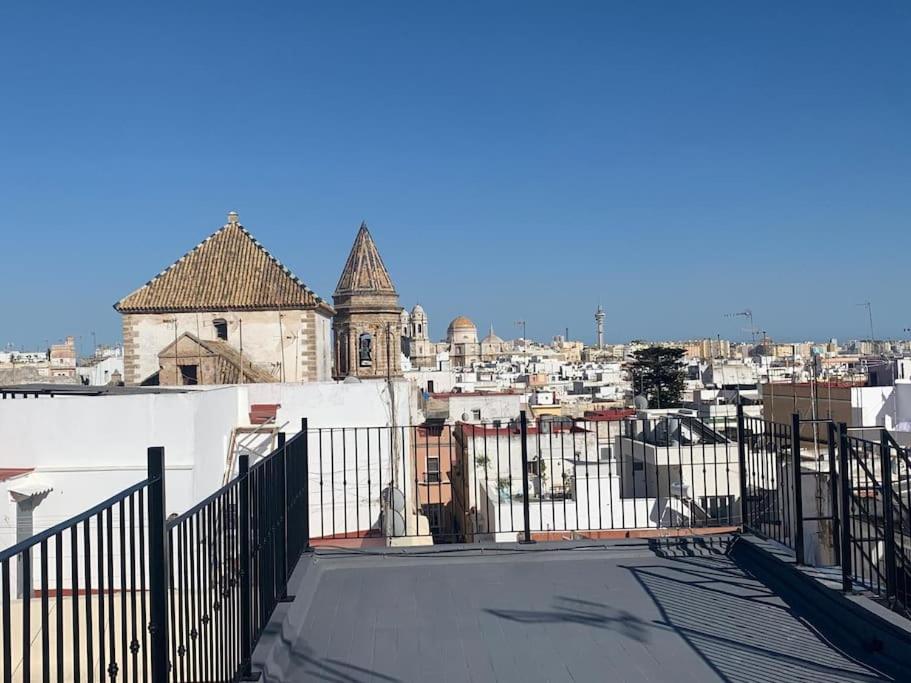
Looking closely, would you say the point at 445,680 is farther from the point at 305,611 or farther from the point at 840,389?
the point at 840,389

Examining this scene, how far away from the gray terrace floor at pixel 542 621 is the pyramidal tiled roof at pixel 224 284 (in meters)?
22.6

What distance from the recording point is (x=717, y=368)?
7944 centimetres

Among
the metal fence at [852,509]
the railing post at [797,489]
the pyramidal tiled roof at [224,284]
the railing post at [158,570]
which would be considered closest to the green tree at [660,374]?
the pyramidal tiled roof at [224,284]

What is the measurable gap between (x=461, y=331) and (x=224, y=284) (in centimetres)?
12504

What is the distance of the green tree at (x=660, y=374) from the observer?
59.4m

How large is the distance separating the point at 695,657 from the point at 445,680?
1318mm

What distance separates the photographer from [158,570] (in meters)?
2.90

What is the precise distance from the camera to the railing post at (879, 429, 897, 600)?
4418 millimetres

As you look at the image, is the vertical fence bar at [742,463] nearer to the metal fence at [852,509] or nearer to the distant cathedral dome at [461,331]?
the metal fence at [852,509]

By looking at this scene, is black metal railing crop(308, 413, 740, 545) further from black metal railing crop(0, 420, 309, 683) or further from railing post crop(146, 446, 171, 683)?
railing post crop(146, 446, 171, 683)

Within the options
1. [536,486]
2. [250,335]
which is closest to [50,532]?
[536,486]

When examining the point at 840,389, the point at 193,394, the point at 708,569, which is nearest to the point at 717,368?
the point at 840,389

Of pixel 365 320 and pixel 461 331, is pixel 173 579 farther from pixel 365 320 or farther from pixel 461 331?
pixel 461 331

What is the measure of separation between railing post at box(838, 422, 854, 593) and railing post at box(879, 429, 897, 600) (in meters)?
0.27
